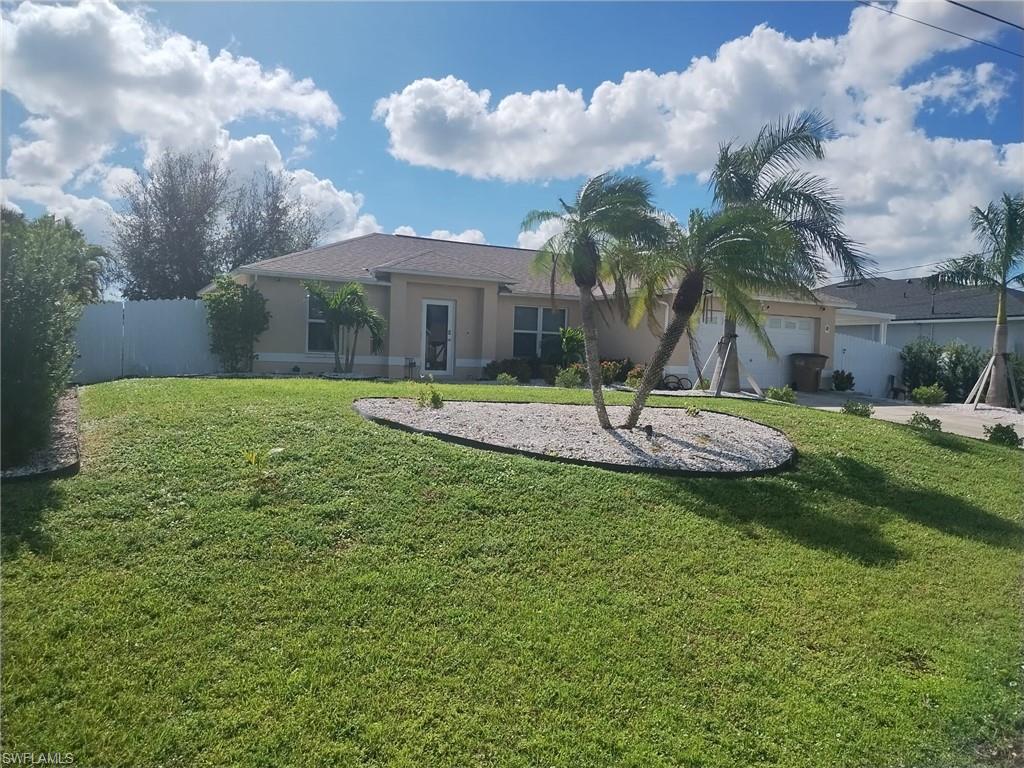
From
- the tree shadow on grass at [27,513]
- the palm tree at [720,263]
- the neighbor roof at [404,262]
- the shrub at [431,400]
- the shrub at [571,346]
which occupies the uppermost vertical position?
the neighbor roof at [404,262]

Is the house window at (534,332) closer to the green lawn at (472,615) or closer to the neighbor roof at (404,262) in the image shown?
the neighbor roof at (404,262)

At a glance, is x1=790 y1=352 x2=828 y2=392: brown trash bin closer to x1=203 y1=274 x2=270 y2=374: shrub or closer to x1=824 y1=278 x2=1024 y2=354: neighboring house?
x1=824 y1=278 x2=1024 y2=354: neighboring house

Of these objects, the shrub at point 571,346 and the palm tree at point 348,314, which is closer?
the palm tree at point 348,314

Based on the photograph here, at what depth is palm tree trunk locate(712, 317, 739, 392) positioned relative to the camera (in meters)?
14.9

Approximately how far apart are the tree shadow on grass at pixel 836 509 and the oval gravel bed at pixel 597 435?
432mm

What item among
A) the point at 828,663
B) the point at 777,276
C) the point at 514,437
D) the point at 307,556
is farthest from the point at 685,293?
the point at 307,556

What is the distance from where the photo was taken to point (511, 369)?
60.3ft

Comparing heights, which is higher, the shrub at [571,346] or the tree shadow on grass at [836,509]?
the shrub at [571,346]

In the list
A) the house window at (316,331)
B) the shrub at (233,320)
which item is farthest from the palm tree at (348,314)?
the shrub at (233,320)

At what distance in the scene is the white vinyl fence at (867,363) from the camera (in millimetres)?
23188

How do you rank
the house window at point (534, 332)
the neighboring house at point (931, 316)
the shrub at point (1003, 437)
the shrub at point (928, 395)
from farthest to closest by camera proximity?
the neighboring house at point (931, 316)
the house window at point (534, 332)
the shrub at point (928, 395)
the shrub at point (1003, 437)

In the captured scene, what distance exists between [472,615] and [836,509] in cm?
464

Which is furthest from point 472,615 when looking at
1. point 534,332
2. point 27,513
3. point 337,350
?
point 534,332

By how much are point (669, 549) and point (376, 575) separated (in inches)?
93.8
